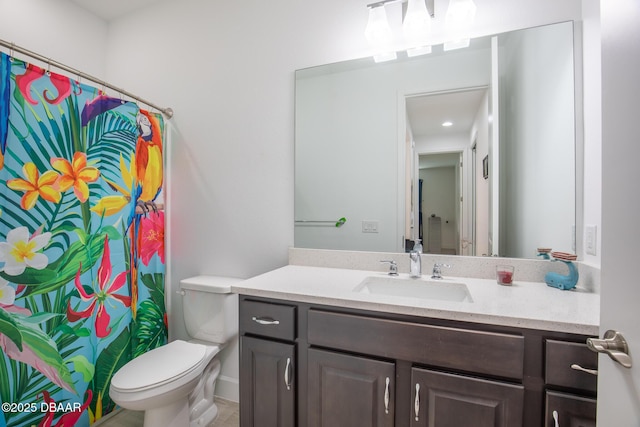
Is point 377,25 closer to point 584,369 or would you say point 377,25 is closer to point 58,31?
point 584,369

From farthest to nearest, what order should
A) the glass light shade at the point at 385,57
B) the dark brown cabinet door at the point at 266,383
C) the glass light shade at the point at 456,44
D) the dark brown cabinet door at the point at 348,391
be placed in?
1. the glass light shade at the point at 385,57
2. the glass light shade at the point at 456,44
3. the dark brown cabinet door at the point at 266,383
4. the dark brown cabinet door at the point at 348,391

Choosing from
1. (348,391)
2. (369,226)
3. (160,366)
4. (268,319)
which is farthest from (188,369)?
(369,226)


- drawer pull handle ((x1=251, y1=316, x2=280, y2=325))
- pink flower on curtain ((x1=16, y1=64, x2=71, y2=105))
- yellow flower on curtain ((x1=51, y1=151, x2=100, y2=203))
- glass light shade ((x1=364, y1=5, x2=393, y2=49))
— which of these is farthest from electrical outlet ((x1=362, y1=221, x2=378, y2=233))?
pink flower on curtain ((x1=16, y1=64, x2=71, y2=105))

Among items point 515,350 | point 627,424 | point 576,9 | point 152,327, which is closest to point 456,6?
point 576,9

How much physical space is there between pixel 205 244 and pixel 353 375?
1413 millimetres

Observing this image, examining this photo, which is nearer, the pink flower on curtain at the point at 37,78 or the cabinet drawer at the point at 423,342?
the cabinet drawer at the point at 423,342

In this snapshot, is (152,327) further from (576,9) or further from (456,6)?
(576,9)

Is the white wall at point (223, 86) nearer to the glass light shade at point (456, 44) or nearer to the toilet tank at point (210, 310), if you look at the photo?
the toilet tank at point (210, 310)

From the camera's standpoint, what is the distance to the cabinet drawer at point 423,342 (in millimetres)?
891

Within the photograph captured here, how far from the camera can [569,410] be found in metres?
0.83

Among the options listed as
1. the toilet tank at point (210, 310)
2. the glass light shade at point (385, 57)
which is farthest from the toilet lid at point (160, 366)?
the glass light shade at point (385, 57)

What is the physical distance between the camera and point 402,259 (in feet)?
5.13

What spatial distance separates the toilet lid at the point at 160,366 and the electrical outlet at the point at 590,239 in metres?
1.90

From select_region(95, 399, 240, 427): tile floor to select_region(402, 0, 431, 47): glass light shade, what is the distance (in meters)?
2.39
